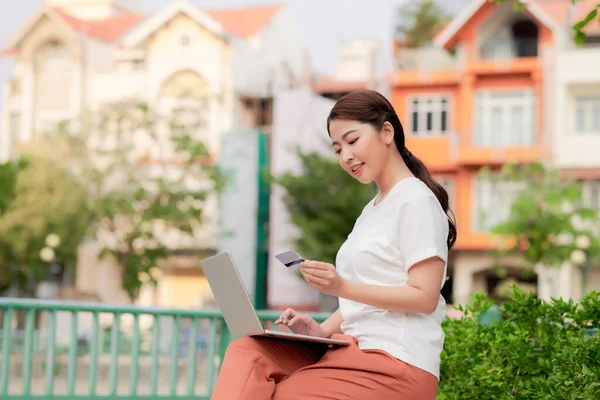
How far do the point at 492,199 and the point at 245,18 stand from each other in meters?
11.4

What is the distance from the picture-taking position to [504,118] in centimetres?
2781

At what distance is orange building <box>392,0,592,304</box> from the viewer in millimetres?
27297

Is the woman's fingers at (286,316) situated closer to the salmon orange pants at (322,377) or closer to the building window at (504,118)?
the salmon orange pants at (322,377)

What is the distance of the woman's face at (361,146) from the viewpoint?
2994 millimetres

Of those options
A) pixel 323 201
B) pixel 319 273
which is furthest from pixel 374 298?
pixel 323 201

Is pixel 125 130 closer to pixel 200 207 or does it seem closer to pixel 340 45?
pixel 200 207

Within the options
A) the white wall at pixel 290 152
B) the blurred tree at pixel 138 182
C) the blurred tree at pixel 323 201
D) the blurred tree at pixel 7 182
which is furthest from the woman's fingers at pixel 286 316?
the blurred tree at pixel 7 182

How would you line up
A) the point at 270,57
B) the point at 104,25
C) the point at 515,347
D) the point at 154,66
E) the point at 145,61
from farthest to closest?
the point at 104,25 < the point at 270,57 < the point at 145,61 < the point at 154,66 < the point at 515,347

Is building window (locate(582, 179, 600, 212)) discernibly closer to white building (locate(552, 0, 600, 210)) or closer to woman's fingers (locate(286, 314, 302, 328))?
white building (locate(552, 0, 600, 210))

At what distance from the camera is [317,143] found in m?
Result: 27.8

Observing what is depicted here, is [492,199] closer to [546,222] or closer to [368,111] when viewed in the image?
[546,222]

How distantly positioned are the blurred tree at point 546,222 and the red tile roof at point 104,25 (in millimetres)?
15893

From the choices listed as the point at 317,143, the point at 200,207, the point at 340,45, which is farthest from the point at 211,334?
the point at 340,45

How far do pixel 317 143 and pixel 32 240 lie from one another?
842cm
